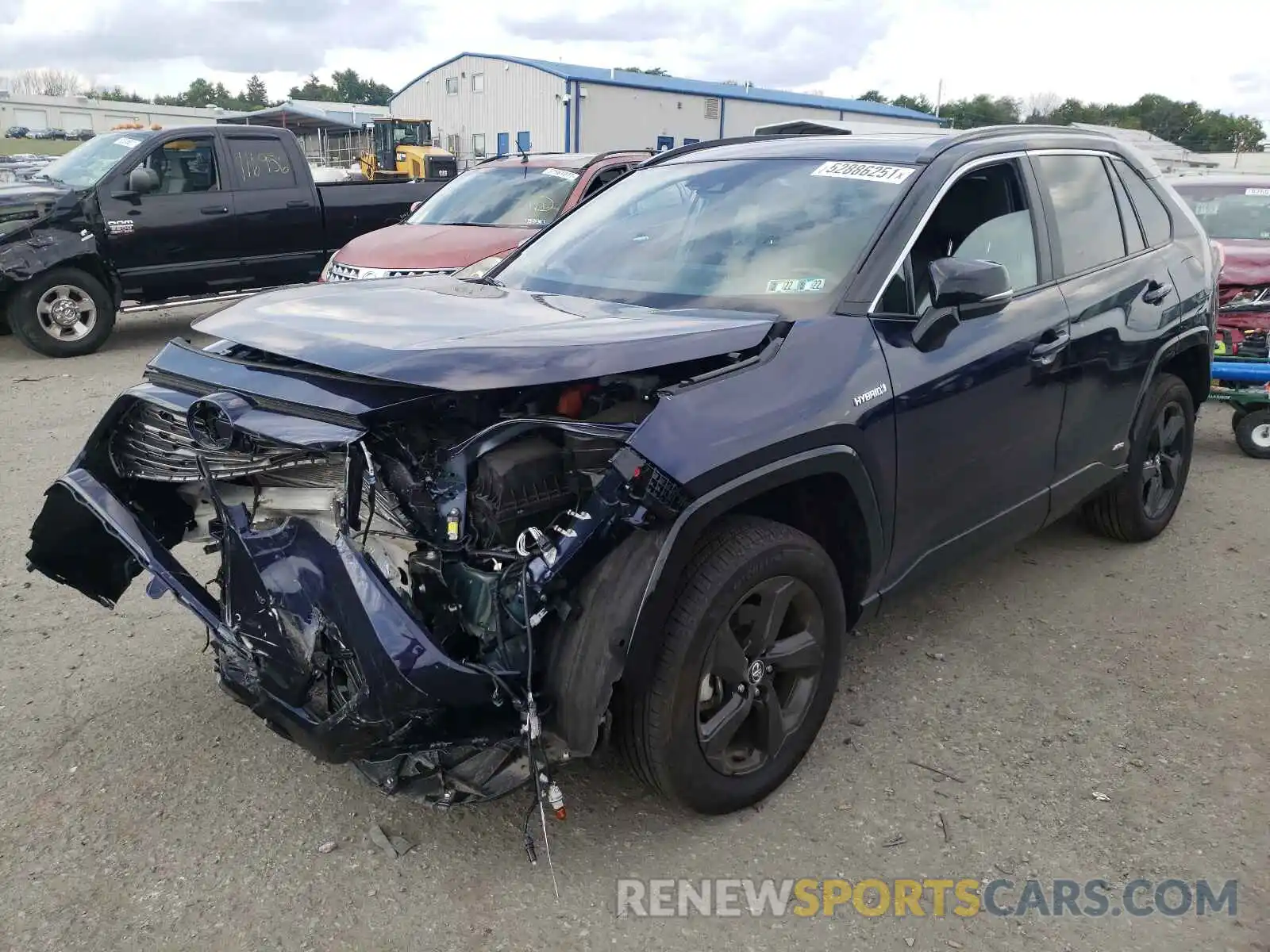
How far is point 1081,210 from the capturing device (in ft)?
13.5

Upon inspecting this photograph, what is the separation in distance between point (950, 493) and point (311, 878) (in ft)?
7.51

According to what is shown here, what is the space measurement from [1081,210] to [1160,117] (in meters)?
74.0

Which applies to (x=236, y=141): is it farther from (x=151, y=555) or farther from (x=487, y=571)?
(x=487, y=571)

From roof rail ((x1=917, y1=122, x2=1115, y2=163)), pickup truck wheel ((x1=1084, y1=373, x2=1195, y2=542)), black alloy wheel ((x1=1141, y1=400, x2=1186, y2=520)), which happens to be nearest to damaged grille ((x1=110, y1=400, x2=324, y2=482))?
roof rail ((x1=917, y1=122, x2=1115, y2=163))

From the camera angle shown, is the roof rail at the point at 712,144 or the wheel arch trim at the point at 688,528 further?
the roof rail at the point at 712,144

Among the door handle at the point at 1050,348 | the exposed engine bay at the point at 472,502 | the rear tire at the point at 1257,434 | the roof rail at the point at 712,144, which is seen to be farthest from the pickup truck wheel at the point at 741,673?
the rear tire at the point at 1257,434

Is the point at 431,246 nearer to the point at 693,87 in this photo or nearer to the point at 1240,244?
the point at 1240,244

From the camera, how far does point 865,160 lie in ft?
11.6

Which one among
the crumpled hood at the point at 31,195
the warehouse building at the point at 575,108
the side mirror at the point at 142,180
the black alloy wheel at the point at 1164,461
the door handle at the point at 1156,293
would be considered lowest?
the black alloy wheel at the point at 1164,461

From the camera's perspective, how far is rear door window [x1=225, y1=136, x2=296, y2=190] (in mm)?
10258

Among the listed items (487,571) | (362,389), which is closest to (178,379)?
(362,389)

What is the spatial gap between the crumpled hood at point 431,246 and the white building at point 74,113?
6630cm

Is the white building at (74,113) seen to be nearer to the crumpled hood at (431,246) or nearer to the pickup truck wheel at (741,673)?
the crumpled hood at (431,246)

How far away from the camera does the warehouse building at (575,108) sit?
40688mm
